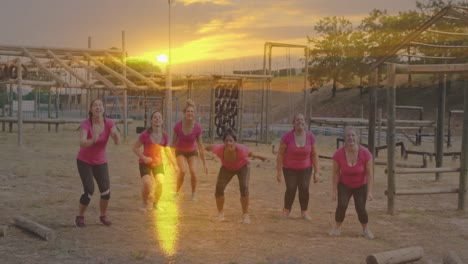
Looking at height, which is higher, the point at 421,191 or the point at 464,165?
the point at 464,165

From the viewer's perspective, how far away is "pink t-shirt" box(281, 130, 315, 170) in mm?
8828

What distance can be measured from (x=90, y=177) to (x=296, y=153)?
289 centimetres

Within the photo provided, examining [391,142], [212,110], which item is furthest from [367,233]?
[212,110]

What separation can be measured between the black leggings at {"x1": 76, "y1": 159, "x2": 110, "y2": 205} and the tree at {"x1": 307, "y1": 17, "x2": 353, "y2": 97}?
148 ft

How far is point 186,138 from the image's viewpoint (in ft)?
33.2

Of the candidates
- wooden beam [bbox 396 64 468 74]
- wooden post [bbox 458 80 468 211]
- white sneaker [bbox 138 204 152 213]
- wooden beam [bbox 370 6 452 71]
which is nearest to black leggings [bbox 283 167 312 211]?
white sneaker [bbox 138 204 152 213]

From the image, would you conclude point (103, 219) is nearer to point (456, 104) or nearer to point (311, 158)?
point (311, 158)

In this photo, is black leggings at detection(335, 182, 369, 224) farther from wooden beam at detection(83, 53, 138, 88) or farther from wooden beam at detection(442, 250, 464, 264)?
wooden beam at detection(83, 53, 138, 88)

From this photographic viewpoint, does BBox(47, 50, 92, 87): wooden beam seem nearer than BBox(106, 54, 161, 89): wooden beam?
Yes

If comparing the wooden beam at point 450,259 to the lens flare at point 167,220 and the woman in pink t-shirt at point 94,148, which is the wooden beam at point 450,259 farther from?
the woman in pink t-shirt at point 94,148

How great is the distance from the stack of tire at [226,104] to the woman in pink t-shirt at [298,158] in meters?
17.7

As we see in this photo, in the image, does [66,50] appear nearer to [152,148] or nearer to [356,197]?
[152,148]

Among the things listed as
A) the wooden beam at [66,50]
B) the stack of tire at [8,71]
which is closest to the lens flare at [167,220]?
the stack of tire at [8,71]

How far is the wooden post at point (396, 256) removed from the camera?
6113mm
